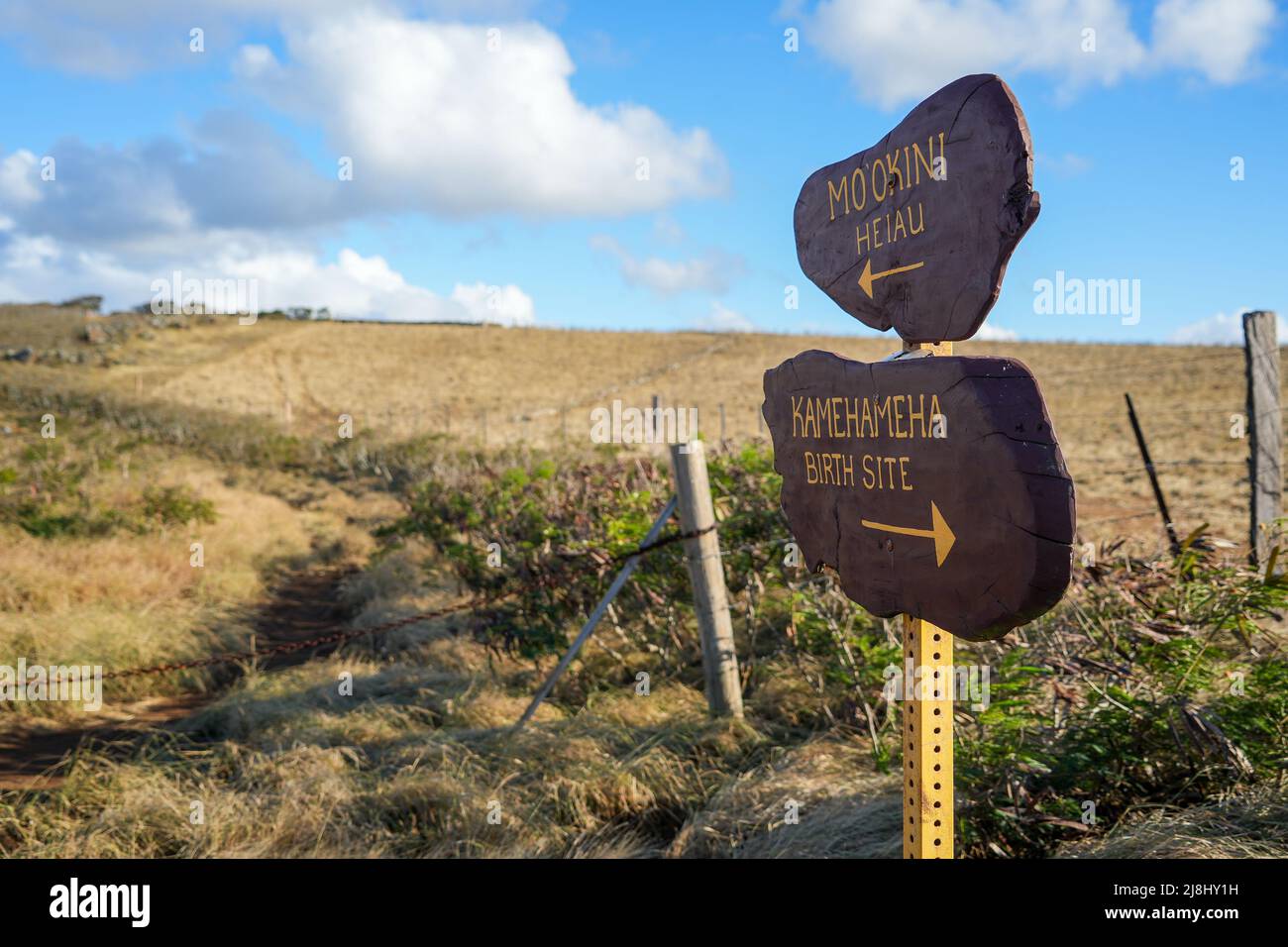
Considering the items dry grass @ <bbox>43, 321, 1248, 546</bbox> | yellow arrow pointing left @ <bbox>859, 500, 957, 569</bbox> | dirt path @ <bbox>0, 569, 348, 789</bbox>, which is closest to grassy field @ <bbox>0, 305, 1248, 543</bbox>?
dry grass @ <bbox>43, 321, 1248, 546</bbox>

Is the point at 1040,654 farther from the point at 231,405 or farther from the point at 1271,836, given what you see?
the point at 231,405

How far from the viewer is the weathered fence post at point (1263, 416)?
5695mm

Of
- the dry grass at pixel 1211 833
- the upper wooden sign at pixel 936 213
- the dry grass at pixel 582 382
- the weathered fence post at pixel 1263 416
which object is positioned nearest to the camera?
the upper wooden sign at pixel 936 213

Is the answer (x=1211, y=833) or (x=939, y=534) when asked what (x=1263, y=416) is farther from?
(x=939, y=534)

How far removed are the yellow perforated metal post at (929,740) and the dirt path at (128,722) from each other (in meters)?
4.54

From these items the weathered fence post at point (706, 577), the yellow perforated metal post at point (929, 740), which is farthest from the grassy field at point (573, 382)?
the yellow perforated metal post at point (929, 740)

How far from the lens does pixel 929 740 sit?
2416 millimetres

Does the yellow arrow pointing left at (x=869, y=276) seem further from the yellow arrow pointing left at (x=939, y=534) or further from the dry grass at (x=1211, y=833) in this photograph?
the dry grass at (x=1211, y=833)

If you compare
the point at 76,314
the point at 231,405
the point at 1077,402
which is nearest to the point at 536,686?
the point at 1077,402

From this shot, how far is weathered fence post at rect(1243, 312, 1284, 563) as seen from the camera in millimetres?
5695

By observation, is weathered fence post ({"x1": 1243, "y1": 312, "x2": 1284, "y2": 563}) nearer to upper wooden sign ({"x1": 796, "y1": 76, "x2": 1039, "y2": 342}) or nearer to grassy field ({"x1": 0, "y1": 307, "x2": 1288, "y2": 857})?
grassy field ({"x1": 0, "y1": 307, "x2": 1288, "y2": 857})

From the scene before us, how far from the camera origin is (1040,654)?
363 cm

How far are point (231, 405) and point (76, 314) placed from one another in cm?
2994
